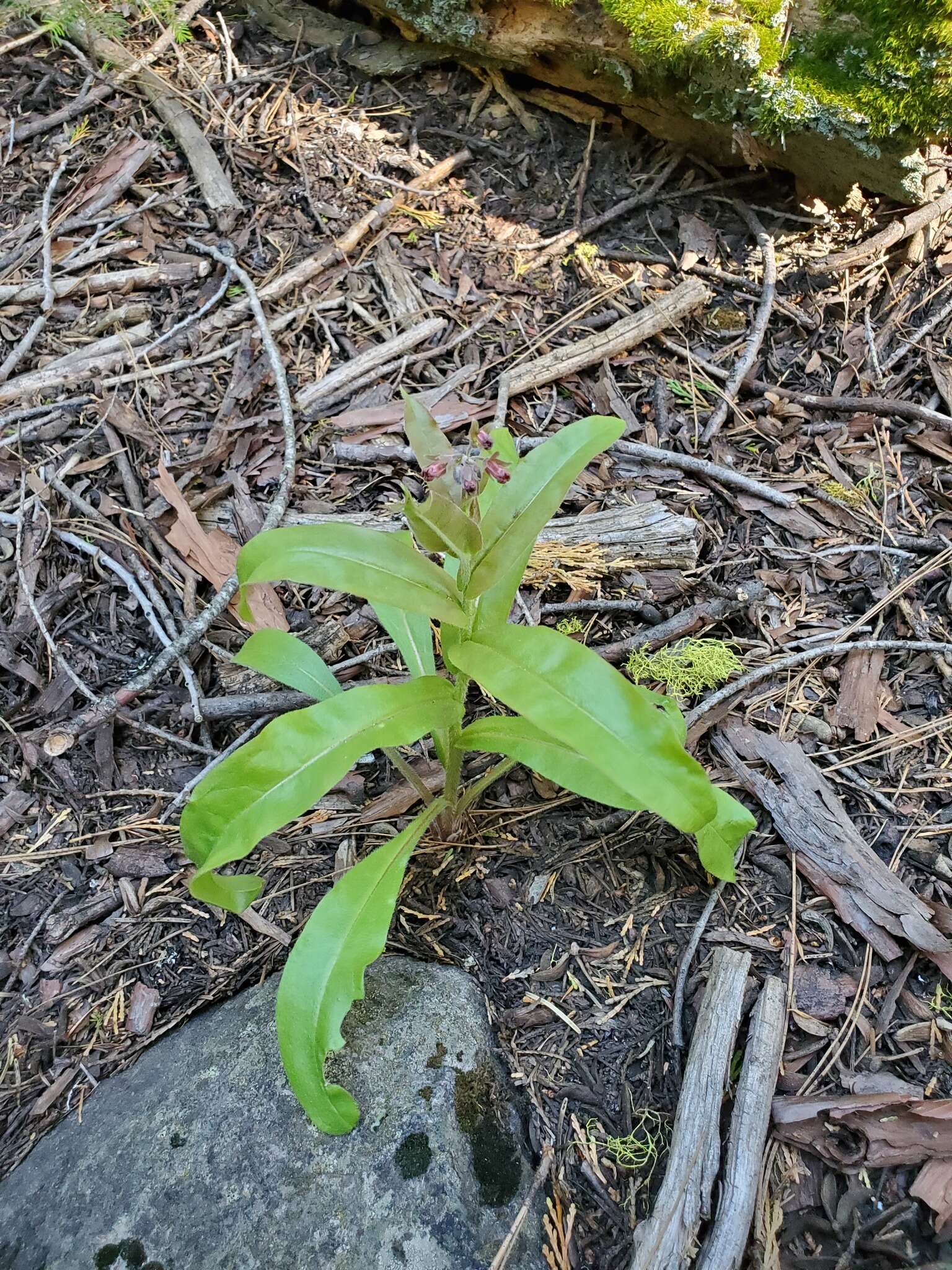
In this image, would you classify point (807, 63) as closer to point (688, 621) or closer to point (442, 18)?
point (442, 18)

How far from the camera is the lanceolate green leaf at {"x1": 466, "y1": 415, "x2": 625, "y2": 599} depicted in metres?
1.69

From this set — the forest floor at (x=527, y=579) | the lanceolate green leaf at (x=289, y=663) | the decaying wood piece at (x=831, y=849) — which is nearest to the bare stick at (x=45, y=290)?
the forest floor at (x=527, y=579)

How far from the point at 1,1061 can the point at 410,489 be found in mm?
1991

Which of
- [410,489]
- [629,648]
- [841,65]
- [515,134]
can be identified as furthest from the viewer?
[515,134]

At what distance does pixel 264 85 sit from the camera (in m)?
3.77

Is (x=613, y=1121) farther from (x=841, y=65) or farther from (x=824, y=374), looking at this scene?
(x=841, y=65)

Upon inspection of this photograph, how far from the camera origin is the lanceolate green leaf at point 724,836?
1875 mm

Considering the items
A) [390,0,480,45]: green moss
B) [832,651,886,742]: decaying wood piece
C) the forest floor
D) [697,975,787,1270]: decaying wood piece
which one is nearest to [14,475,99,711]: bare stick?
the forest floor

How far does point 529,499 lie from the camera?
5.85 ft

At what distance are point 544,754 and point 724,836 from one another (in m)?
0.47

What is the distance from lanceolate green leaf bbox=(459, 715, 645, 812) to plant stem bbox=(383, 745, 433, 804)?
0.65ft

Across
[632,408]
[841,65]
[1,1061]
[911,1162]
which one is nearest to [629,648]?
[632,408]

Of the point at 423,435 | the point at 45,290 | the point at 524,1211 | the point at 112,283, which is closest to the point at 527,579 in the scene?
the point at 423,435

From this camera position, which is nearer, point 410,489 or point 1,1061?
point 1,1061
